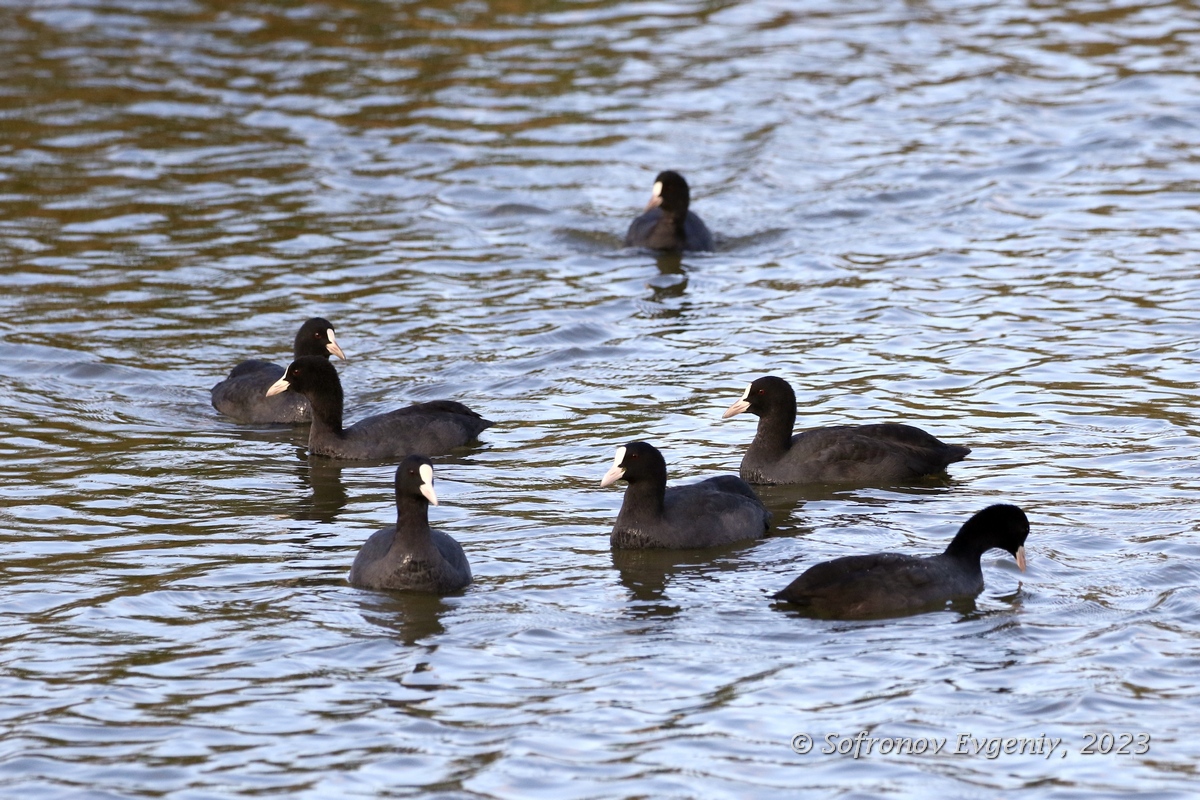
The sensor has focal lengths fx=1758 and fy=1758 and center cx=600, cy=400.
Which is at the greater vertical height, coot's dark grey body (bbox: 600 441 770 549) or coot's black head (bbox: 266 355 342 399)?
coot's black head (bbox: 266 355 342 399)

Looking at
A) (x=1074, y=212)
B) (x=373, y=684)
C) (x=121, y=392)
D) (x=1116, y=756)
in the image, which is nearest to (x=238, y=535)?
(x=373, y=684)

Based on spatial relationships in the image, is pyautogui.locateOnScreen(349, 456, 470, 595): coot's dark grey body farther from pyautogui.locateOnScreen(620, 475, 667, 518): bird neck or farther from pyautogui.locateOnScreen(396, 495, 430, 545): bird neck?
pyautogui.locateOnScreen(620, 475, 667, 518): bird neck

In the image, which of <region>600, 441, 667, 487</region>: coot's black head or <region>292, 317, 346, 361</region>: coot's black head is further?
<region>292, 317, 346, 361</region>: coot's black head

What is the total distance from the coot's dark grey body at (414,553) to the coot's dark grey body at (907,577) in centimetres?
185

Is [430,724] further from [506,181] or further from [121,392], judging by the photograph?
[506,181]

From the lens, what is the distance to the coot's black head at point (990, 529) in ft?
32.2

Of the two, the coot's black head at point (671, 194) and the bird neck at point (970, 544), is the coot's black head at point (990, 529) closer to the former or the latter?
the bird neck at point (970, 544)

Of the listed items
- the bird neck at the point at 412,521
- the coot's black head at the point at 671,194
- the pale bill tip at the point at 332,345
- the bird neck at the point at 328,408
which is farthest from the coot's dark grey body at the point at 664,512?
the coot's black head at the point at 671,194

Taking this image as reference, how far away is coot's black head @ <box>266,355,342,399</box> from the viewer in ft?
42.7

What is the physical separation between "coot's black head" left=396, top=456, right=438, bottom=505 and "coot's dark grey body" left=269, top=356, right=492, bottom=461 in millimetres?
2943

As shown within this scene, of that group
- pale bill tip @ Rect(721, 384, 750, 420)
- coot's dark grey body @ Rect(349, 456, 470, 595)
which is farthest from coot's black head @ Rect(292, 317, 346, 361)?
coot's dark grey body @ Rect(349, 456, 470, 595)

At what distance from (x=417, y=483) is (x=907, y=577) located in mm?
2734

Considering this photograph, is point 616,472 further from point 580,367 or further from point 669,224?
point 669,224

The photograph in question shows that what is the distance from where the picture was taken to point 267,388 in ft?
45.3
